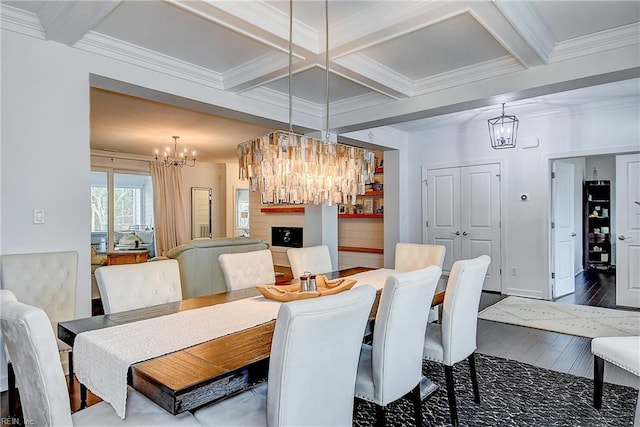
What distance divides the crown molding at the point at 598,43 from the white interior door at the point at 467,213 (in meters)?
2.80

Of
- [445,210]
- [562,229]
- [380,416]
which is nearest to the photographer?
[380,416]

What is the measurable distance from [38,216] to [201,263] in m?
2.09

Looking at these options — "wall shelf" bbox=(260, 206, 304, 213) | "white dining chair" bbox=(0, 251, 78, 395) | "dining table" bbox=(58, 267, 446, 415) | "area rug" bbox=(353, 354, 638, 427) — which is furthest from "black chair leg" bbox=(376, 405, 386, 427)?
"wall shelf" bbox=(260, 206, 304, 213)

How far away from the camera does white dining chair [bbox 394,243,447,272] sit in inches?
144

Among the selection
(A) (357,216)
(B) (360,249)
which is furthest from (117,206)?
(B) (360,249)

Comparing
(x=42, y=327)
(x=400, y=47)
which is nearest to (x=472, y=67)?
(x=400, y=47)

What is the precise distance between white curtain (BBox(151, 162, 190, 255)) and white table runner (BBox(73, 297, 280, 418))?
709 cm

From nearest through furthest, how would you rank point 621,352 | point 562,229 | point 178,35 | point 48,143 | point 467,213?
point 621,352
point 48,143
point 178,35
point 562,229
point 467,213

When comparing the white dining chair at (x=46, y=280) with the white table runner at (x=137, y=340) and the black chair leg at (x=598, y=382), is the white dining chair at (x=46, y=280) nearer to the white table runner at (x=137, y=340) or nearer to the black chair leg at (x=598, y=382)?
the white table runner at (x=137, y=340)

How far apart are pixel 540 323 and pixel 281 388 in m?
3.92

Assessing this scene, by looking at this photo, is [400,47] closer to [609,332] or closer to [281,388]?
[281,388]

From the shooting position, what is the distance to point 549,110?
5.31 metres

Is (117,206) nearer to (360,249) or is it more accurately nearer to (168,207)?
(168,207)

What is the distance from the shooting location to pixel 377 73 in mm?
3666
